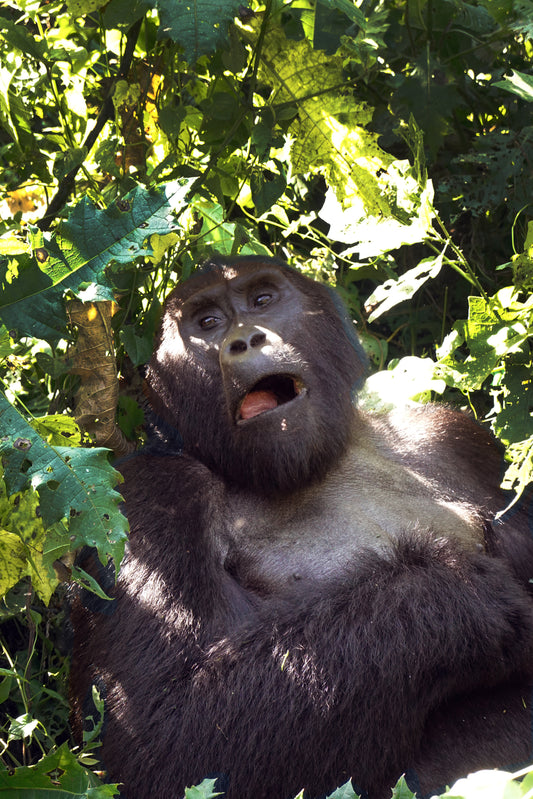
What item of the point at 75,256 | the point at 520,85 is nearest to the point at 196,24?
the point at 75,256

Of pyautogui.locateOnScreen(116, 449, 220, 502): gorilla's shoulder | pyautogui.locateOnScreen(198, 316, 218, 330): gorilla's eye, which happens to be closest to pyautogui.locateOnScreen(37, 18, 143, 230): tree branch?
pyautogui.locateOnScreen(198, 316, 218, 330): gorilla's eye

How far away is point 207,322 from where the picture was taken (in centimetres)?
323

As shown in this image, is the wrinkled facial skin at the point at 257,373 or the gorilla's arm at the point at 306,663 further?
the wrinkled facial skin at the point at 257,373

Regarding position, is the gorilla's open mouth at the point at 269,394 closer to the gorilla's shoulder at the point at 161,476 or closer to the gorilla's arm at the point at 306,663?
the gorilla's shoulder at the point at 161,476

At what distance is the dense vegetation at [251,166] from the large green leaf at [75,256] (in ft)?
0.58

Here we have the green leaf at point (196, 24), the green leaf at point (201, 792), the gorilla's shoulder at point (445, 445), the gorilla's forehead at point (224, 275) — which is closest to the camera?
the green leaf at point (201, 792)

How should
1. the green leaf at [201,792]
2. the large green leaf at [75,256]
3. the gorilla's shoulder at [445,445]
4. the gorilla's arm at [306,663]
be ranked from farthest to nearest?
the gorilla's shoulder at [445,445] < the gorilla's arm at [306,663] < the large green leaf at [75,256] < the green leaf at [201,792]

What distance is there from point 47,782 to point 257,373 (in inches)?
51.8

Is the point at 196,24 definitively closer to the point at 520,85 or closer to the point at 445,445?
the point at 520,85

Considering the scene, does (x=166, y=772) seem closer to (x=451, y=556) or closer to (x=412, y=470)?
(x=451, y=556)

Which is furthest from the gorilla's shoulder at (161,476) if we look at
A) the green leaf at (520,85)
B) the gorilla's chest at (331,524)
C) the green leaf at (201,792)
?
the green leaf at (520,85)

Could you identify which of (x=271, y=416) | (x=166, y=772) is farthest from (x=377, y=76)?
(x=166, y=772)

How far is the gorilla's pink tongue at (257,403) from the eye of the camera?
2967 mm

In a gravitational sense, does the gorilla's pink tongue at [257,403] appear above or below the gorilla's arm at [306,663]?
above
